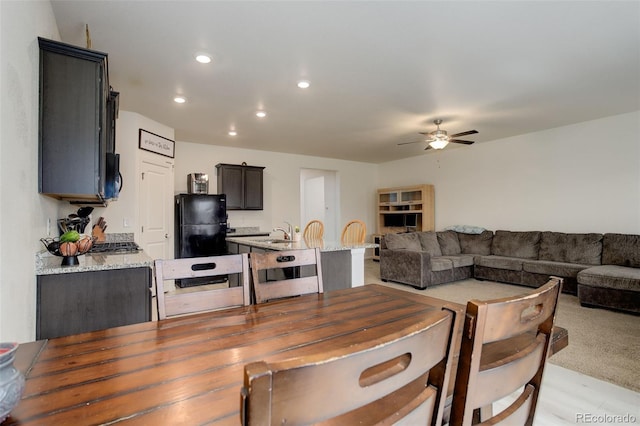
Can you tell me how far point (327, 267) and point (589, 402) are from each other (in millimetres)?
2051

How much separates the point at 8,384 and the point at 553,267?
5.74 metres

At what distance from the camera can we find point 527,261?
16.7ft

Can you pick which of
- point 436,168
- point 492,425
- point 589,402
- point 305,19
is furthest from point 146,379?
point 436,168

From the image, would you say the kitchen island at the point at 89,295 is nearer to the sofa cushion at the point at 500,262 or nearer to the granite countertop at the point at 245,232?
the granite countertop at the point at 245,232

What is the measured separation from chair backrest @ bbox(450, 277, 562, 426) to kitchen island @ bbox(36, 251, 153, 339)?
2.05 metres

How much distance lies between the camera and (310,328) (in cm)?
118

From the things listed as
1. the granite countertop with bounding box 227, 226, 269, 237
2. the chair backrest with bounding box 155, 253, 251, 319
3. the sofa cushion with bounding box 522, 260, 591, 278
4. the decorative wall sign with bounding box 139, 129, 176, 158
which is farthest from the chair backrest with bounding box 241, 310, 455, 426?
the granite countertop with bounding box 227, 226, 269, 237

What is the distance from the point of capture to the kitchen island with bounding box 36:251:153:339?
1.91 meters

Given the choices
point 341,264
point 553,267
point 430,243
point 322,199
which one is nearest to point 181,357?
point 341,264

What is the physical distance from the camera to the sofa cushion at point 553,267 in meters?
4.57

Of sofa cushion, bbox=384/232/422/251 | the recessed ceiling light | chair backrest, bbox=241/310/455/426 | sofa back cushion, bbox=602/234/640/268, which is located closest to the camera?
chair backrest, bbox=241/310/455/426

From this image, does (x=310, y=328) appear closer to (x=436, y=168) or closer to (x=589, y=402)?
(x=589, y=402)

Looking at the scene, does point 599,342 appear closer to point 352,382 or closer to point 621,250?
point 621,250

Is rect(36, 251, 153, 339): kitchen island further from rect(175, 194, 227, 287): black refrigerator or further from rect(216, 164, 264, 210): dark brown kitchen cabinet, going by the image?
rect(216, 164, 264, 210): dark brown kitchen cabinet
